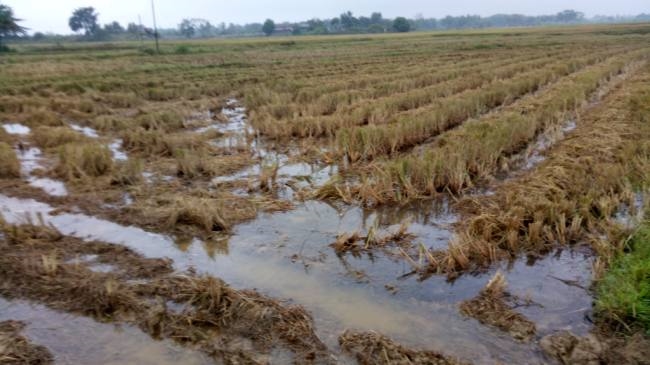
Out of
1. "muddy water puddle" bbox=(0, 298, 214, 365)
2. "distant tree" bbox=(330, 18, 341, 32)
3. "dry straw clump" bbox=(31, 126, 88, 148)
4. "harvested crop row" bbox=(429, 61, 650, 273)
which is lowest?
"muddy water puddle" bbox=(0, 298, 214, 365)

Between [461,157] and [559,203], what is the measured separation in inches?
81.1

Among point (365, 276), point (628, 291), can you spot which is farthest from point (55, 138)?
point (628, 291)

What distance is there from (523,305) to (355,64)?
23.5 m

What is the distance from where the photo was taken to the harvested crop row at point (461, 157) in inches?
290

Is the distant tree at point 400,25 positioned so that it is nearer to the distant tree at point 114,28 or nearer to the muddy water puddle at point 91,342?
the distant tree at point 114,28

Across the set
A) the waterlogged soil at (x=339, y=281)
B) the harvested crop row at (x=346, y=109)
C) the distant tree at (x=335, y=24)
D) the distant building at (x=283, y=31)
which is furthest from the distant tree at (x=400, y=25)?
the waterlogged soil at (x=339, y=281)

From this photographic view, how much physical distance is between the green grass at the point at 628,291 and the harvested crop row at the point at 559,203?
0.33 m

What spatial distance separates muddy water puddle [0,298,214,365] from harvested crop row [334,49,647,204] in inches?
153

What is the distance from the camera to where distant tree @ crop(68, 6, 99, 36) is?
89.7m

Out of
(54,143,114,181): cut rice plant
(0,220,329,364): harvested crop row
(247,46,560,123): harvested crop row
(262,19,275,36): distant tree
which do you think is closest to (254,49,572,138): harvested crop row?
(247,46,560,123): harvested crop row

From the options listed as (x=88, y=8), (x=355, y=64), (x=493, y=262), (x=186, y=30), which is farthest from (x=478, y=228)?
(x=186, y=30)

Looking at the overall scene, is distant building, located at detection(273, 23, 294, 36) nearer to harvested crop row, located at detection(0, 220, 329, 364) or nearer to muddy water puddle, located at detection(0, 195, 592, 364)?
muddy water puddle, located at detection(0, 195, 592, 364)

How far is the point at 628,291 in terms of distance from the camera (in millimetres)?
4246

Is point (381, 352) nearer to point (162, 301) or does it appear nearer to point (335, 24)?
point (162, 301)
